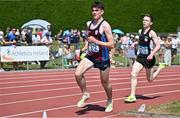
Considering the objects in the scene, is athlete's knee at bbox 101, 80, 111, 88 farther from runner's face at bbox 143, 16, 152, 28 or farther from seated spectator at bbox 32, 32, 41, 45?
seated spectator at bbox 32, 32, 41, 45

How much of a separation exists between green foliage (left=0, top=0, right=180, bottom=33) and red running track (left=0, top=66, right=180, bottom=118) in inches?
1215

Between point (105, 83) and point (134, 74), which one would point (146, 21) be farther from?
point (105, 83)

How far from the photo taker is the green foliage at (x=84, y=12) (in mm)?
49875

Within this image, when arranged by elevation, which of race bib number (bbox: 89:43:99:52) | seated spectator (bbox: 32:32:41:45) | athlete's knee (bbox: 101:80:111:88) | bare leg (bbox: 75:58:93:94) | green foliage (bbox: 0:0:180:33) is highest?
green foliage (bbox: 0:0:180:33)

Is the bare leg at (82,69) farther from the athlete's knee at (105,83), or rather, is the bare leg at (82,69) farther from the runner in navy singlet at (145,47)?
the runner in navy singlet at (145,47)

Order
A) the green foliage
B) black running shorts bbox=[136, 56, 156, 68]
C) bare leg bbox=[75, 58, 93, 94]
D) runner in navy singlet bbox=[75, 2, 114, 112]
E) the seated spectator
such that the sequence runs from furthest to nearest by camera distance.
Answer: the green foliage
the seated spectator
black running shorts bbox=[136, 56, 156, 68]
bare leg bbox=[75, 58, 93, 94]
runner in navy singlet bbox=[75, 2, 114, 112]

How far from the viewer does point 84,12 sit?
50.8 meters

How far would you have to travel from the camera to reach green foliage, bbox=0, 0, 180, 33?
1964 inches

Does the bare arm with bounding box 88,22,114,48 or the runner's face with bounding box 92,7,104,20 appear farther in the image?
the runner's face with bounding box 92,7,104,20

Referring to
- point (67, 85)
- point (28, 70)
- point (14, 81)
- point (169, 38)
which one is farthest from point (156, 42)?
point (169, 38)

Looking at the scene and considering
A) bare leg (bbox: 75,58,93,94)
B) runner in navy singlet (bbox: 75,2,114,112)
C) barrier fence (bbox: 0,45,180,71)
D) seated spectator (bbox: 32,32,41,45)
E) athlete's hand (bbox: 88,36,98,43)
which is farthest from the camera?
seated spectator (bbox: 32,32,41,45)

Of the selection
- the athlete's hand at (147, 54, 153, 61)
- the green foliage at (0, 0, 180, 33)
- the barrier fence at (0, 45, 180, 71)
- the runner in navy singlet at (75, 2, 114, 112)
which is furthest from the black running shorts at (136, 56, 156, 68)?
the green foliage at (0, 0, 180, 33)

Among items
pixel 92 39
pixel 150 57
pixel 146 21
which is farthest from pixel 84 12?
pixel 92 39

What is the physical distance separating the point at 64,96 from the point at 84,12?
37564 millimetres
